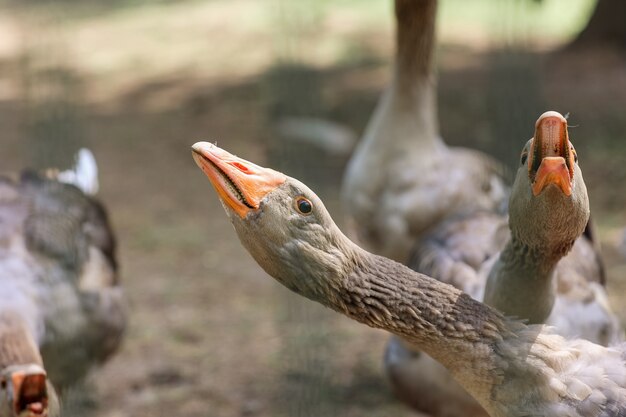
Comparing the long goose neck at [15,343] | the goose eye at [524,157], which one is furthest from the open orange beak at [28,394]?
the goose eye at [524,157]

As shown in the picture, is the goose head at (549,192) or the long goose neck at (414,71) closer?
the goose head at (549,192)

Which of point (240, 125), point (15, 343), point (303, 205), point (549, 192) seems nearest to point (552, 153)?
point (549, 192)

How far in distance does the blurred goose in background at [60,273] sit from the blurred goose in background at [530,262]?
1200mm

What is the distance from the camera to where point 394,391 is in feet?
12.1

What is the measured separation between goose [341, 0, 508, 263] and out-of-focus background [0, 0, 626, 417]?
0.34 metres

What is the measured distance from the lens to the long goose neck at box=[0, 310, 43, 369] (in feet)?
9.59

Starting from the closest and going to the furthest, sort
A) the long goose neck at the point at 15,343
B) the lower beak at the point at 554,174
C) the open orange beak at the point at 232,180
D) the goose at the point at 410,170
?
the open orange beak at the point at 232,180, the lower beak at the point at 554,174, the long goose neck at the point at 15,343, the goose at the point at 410,170

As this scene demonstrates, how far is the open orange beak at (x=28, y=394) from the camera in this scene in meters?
2.64

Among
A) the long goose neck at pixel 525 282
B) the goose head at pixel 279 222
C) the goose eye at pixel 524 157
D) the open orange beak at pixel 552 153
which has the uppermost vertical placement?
the open orange beak at pixel 552 153

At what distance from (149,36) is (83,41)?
72 centimetres

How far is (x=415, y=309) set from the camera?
7.01 feet

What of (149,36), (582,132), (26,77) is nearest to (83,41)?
(149,36)

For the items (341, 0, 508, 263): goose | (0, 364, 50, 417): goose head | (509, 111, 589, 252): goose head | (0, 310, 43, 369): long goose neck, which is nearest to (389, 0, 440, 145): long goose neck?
(341, 0, 508, 263): goose

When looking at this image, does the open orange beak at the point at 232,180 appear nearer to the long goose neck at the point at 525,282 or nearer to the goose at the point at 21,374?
the long goose neck at the point at 525,282
